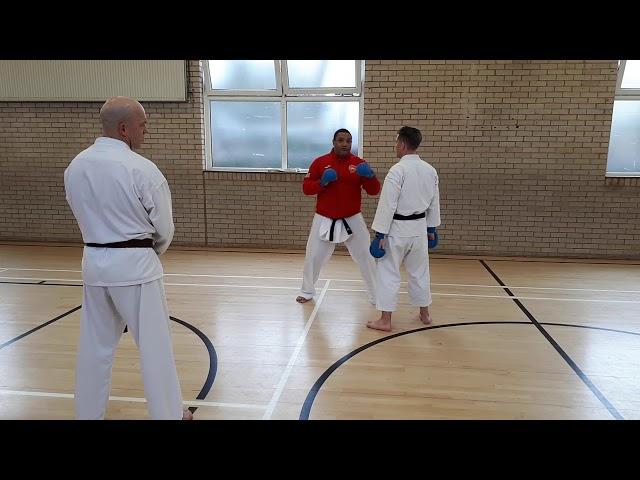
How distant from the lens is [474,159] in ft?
22.7

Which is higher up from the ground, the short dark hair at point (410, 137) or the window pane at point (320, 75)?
the window pane at point (320, 75)

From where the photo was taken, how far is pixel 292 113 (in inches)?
298

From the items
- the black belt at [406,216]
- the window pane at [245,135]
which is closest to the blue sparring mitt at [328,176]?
the black belt at [406,216]

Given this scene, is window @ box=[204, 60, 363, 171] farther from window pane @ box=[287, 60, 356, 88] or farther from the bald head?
the bald head

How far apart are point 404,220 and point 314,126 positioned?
4.15 metres

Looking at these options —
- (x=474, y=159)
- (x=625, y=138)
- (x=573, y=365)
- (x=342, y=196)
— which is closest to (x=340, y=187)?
(x=342, y=196)

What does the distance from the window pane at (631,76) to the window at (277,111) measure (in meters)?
3.73

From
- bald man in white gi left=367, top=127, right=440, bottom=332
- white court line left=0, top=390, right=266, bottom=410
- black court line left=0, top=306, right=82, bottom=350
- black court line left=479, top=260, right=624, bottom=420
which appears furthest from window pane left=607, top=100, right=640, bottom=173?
black court line left=0, top=306, right=82, bottom=350

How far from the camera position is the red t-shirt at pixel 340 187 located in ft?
14.3

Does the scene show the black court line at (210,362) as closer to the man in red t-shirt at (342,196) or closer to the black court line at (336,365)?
the black court line at (336,365)

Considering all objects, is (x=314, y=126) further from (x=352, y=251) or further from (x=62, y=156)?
(x=62, y=156)

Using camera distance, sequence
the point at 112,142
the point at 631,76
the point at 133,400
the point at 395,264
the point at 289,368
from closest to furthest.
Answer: the point at 112,142
the point at 133,400
the point at 289,368
the point at 395,264
the point at 631,76
